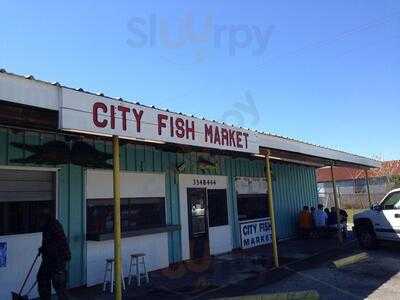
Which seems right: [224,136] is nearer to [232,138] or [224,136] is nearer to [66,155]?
[232,138]

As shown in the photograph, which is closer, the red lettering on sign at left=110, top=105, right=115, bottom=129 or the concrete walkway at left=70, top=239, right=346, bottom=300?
the red lettering on sign at left=110, top=105, right=115, bottom=129

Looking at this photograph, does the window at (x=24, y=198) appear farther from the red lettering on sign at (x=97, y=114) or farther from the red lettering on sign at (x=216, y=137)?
the red lettering on sign at (x=216, y=137)

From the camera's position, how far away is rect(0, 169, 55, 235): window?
8.64 metres

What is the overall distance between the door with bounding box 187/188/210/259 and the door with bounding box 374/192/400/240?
5.21m

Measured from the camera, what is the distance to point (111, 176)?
1088 centimetres

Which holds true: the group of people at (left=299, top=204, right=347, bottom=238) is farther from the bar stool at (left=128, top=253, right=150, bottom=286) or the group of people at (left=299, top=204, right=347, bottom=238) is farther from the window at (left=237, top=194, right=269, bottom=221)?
the bar stool at (left=128, top=253, right=150, bottom=286)

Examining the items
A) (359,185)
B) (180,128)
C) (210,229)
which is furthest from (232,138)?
(359,185)

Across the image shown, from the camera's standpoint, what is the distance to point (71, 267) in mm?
9680

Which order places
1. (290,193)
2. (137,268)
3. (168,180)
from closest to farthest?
(137,268) < (168,180) < (290,193)

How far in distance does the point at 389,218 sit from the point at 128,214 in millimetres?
7691

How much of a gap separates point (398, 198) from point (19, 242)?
1056cm

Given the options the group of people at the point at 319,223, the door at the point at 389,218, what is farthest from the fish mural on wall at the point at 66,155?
the group of people at the point at 319,223

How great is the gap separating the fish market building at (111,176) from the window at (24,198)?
0.8 inches

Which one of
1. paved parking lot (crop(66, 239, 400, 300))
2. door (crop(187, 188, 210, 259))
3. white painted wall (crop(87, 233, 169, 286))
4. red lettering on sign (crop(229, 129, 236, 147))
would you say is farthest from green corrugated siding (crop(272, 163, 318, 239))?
red lettering on sign (crop(229, 129, 236, 147))
